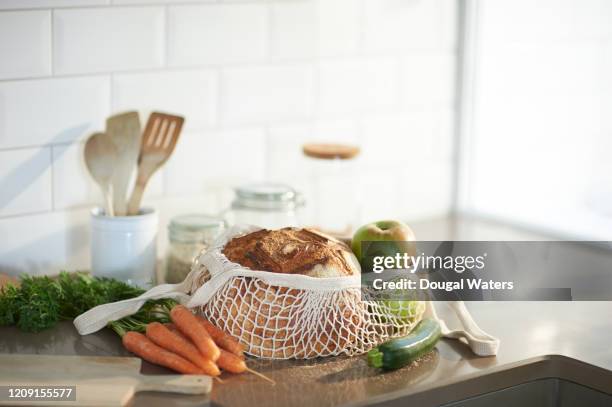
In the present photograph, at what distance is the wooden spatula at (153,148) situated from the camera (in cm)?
158

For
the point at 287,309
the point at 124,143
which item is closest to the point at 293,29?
the point at 124,143

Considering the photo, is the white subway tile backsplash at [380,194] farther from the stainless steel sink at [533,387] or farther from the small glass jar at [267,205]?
the stainless steel sink at [533,387]

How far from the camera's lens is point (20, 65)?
5.03 feet

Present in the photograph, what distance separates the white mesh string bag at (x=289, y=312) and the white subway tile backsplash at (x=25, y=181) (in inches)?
11.9

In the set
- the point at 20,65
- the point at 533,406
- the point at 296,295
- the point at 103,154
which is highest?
the point at 20,65

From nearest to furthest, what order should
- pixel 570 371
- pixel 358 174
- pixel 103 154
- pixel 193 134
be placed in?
pixel 570 371
pixel 103 154
pixel 193 134
pixel 358 174

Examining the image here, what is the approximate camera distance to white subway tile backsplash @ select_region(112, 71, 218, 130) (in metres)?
1.66

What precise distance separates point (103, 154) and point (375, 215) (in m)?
0.73

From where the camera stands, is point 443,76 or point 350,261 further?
point 443,76

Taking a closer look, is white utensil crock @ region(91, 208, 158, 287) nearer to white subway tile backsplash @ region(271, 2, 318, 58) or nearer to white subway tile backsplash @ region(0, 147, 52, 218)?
white subway tile backsplash @ region(0, 147, 52, 218)

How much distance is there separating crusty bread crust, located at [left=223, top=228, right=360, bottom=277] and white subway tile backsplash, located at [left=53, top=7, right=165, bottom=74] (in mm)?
442

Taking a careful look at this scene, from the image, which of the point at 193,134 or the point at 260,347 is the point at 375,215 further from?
the point at 260,347

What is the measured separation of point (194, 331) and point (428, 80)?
1.03m

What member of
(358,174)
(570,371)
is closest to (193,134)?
(358,174)
